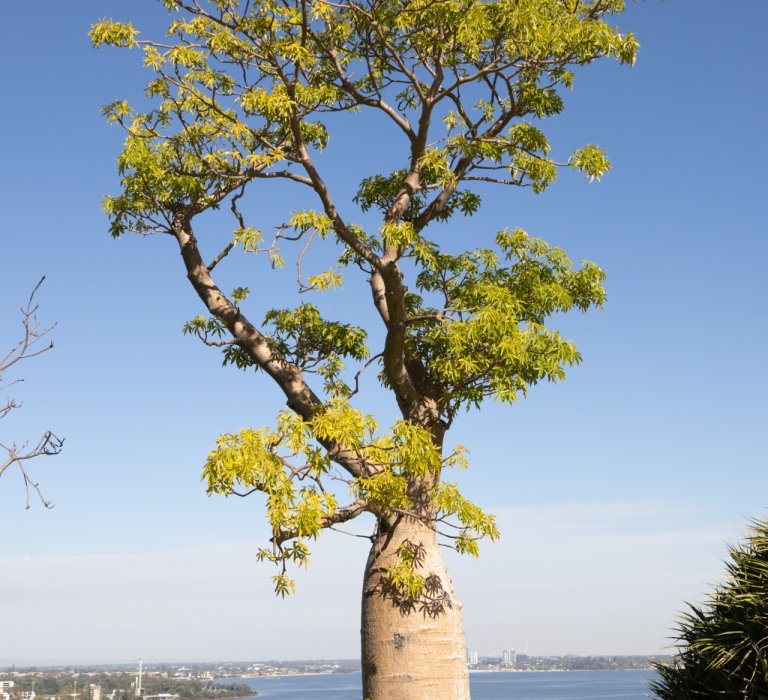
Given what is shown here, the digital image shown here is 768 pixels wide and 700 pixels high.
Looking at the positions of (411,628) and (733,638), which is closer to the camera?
(733,638)

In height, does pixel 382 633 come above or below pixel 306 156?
below

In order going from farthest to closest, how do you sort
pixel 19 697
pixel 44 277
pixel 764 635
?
pixel 19 697
pixel 764 635
pixel 44 277

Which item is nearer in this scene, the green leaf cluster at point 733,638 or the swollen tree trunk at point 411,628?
the green leaf cluster at point 733,638

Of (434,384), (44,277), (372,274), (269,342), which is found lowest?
(44,277)

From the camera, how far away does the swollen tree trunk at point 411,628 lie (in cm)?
906

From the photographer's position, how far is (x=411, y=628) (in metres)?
9.16

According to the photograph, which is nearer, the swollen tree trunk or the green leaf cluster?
the green leaf cluster

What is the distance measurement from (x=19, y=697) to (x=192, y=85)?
2804 inches

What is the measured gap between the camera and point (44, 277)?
4.11 metres

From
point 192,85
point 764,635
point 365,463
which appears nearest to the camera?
point 764,635

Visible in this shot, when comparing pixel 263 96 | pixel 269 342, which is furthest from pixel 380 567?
pixel 263 96

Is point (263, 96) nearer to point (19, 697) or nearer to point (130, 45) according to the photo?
point (130, 45)

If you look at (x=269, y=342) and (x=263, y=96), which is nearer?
(x=263, y=96)

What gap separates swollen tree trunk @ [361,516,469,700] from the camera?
357 inches
